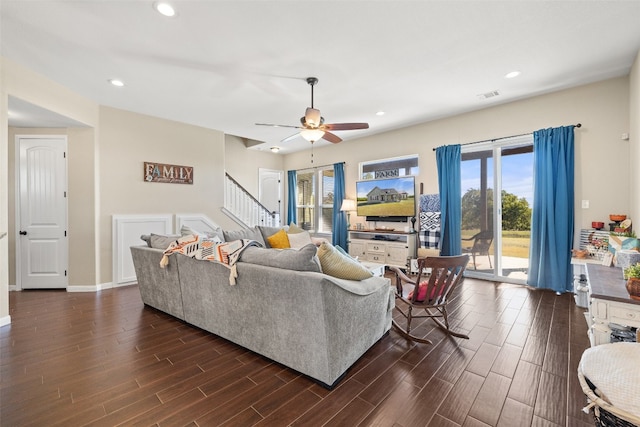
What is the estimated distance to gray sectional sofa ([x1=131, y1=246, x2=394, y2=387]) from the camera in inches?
72.8

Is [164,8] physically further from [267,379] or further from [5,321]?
[5,321]

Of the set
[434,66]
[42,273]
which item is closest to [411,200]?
[434,66]

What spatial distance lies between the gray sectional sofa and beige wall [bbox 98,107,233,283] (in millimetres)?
2637

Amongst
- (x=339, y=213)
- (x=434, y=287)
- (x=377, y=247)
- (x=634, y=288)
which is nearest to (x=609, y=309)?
(x=634, y=288)

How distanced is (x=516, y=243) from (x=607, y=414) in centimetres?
425

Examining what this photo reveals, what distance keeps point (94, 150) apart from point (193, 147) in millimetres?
1602

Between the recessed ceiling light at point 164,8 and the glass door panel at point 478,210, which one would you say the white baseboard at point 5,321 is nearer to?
the recessed ceiling light at point 164,8

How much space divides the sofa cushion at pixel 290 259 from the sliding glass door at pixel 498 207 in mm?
4008

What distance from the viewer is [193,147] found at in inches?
215

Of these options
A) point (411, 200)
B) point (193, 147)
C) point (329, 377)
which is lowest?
point (329, 377)

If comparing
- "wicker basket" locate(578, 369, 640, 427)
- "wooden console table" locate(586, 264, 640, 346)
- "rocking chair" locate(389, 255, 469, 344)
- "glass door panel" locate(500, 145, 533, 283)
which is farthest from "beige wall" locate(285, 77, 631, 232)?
"wicker basket" locate(578, 369, 640, 427)

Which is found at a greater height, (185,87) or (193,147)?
(185,87)

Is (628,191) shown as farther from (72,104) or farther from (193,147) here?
(72,104)

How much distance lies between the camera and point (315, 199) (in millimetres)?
7672
